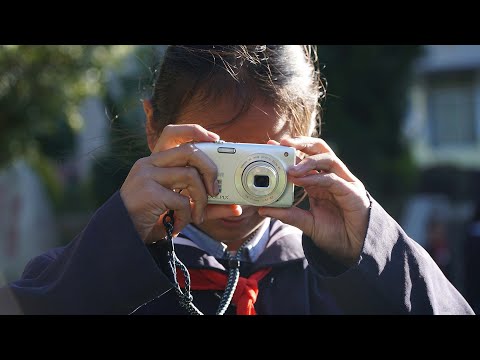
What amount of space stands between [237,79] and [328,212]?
40 cm

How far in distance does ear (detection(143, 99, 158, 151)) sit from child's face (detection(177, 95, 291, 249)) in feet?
0.42

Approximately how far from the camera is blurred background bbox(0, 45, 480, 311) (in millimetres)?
2982

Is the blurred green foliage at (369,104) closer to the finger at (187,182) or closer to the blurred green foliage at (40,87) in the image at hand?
the blurred green foliage at (40,87)

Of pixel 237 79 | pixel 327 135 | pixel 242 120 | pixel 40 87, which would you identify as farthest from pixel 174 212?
pixel 327 135

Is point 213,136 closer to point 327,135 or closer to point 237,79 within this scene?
point 237,79

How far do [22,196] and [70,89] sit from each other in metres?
2.09

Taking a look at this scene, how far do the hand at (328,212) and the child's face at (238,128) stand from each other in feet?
0.29

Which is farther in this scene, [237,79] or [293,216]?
[237,79]

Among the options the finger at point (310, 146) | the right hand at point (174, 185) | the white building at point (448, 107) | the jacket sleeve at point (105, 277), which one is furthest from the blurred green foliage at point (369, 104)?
the jacket sleeve at point (105, 277)

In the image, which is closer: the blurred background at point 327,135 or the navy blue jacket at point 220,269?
the navy blue jacket at point 220,269

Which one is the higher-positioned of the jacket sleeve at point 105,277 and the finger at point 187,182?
the finger at point 187,182

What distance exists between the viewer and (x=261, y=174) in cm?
142

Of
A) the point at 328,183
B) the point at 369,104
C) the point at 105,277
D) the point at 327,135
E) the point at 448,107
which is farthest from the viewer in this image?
the point at 448,107

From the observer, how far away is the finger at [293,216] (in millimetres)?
1426
